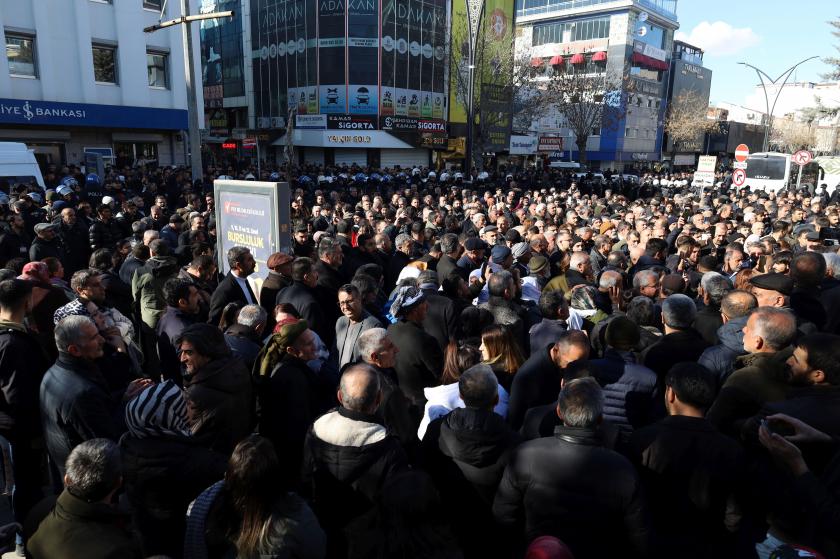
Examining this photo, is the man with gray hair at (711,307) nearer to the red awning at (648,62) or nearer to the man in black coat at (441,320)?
the man in black coat at (441,320)

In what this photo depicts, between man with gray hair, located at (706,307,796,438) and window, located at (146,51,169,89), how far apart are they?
28.0 meters

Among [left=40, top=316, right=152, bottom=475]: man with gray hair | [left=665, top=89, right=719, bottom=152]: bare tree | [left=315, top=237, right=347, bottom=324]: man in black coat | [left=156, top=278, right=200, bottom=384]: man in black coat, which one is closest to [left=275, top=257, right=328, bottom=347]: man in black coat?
[left=315, top=237, right=347, bottom=324]: man in black coat

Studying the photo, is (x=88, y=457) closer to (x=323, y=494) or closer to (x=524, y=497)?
(x=323, y=494)

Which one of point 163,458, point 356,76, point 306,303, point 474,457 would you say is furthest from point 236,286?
point 356,76

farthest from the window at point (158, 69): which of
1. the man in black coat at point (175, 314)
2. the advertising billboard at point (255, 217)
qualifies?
the man in black coat at point (175, 314)

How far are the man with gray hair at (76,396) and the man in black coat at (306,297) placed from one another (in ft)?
6.02

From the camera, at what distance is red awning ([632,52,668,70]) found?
194ft

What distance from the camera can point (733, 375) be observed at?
3268mm

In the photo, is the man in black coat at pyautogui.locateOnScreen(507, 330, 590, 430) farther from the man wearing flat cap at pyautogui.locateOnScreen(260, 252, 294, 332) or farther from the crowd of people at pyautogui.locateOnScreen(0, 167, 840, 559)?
the man wearing flat cap at pyautogui.locateOnScreen(260, 252, 294, 332)

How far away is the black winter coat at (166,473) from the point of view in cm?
262

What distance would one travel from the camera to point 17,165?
44.8 ft

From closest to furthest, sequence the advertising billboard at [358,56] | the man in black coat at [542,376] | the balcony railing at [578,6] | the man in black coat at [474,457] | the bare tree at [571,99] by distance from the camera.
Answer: the man in black coat at [474,457] → the man in black coat at [542,376] → the advertising billboard at [358,56] → the bare tree at [571,99] → the balcony railing at [578,6]

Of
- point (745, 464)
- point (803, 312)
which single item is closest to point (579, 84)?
point (803, 312)

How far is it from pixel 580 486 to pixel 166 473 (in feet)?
6.32
